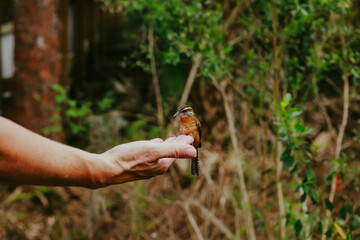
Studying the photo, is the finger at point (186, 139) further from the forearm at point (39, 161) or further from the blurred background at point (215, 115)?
the blurred background at point (215, 115)

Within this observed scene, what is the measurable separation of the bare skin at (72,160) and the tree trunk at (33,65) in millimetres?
3582

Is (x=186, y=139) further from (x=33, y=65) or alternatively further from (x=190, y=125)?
(x=33, y=65)

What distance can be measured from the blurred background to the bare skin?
116 cm

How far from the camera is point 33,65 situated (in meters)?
4.88

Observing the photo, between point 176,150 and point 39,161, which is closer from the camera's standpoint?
point 39,161

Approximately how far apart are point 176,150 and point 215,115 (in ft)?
9.87

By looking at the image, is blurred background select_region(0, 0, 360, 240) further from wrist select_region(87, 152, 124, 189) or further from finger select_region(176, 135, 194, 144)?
wrist select_region(87, 152, 124, 189)

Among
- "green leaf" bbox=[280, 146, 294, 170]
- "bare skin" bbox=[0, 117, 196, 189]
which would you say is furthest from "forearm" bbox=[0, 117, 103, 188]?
"green leaf" bbox=[280, 146, 294, 170]

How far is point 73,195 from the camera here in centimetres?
495

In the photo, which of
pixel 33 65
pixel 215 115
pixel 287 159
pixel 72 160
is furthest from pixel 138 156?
pixel 33 65

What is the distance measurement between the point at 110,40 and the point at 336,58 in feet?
21.3

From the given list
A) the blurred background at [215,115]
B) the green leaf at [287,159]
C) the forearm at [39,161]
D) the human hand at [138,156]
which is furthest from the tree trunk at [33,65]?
the forearm at [39,161]

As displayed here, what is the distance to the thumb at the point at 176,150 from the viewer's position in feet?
5.16

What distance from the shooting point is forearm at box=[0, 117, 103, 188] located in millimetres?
1206
